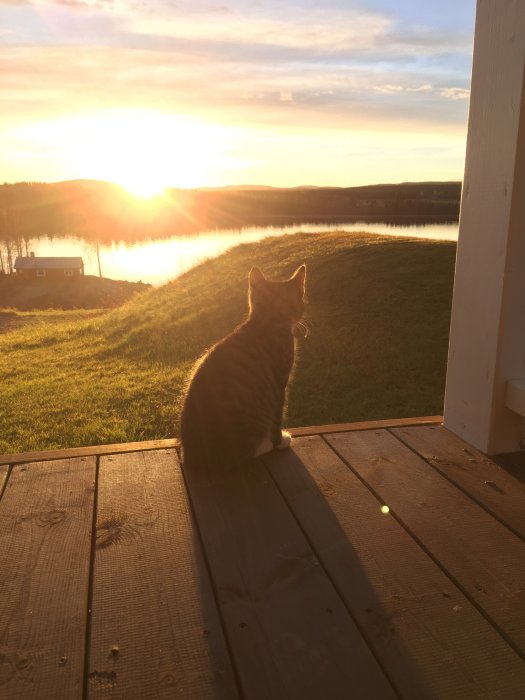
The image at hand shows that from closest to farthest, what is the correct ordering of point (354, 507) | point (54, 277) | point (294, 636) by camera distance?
point (294, 636) → point (354, 507) → point (54, 277)

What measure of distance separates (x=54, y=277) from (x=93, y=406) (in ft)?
172

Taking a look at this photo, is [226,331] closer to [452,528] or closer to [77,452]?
[77,452]

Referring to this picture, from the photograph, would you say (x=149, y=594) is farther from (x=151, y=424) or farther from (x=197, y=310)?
(x=197, y=310)

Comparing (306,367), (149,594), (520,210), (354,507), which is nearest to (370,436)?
(354,507)

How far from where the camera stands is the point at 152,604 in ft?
6.24

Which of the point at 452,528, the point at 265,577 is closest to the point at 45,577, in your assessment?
the point at 265,577

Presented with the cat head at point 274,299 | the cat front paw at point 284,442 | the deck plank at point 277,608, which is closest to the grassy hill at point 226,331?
the cat head at point 274,299

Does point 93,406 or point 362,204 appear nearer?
point 93,406

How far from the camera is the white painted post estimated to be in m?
2.71

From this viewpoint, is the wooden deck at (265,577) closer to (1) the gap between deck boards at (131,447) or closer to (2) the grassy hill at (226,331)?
(1) the gap between deck boards at (131,447)

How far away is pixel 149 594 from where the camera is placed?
1954 millimetres

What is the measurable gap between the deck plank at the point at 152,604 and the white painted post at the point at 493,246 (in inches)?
70.6

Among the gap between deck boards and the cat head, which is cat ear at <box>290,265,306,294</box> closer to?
the cat head

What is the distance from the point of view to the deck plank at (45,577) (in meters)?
1.61
